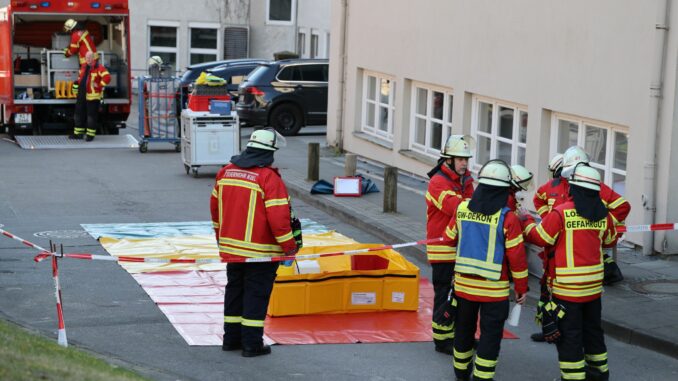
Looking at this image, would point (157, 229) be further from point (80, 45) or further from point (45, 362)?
point (80, 45)

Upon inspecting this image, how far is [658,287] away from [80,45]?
52.6ft

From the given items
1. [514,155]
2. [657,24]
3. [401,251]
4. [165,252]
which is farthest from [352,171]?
[657,24]

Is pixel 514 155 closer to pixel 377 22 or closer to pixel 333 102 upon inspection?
pixel 377 22

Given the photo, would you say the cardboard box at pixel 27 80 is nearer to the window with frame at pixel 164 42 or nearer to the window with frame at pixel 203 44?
the window with frame at pixel 164 42

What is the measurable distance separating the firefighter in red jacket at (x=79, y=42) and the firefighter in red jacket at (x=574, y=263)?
58.1 feet

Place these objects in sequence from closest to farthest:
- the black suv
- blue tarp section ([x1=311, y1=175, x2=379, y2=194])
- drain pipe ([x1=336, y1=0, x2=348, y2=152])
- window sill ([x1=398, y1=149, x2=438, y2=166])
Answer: blue tarp section ([x1=311, y1=175, x2=379, y2=194]) < window sill ([x1=398, y1=149, x2=438, y2=166]) < drain pipe ([x1=336, y1=0, x2=348, y2=152]) < the black suv

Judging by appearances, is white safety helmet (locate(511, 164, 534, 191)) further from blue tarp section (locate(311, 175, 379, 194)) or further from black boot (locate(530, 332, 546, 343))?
blue tarp section (locate(311, 175, 379, 194))

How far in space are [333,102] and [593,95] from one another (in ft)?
33.1

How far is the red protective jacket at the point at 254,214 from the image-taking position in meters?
9.34

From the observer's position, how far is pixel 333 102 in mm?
24094

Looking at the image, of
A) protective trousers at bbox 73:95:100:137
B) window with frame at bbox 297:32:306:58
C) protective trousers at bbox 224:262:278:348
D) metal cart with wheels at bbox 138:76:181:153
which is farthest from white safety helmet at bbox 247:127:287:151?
window with frame at bbox 297:32:306:58

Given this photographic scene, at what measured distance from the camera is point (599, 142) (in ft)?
49.1

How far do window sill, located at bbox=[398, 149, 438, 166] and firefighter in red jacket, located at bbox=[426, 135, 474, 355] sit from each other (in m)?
9.57

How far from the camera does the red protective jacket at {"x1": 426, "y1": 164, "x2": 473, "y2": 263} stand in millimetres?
9602
